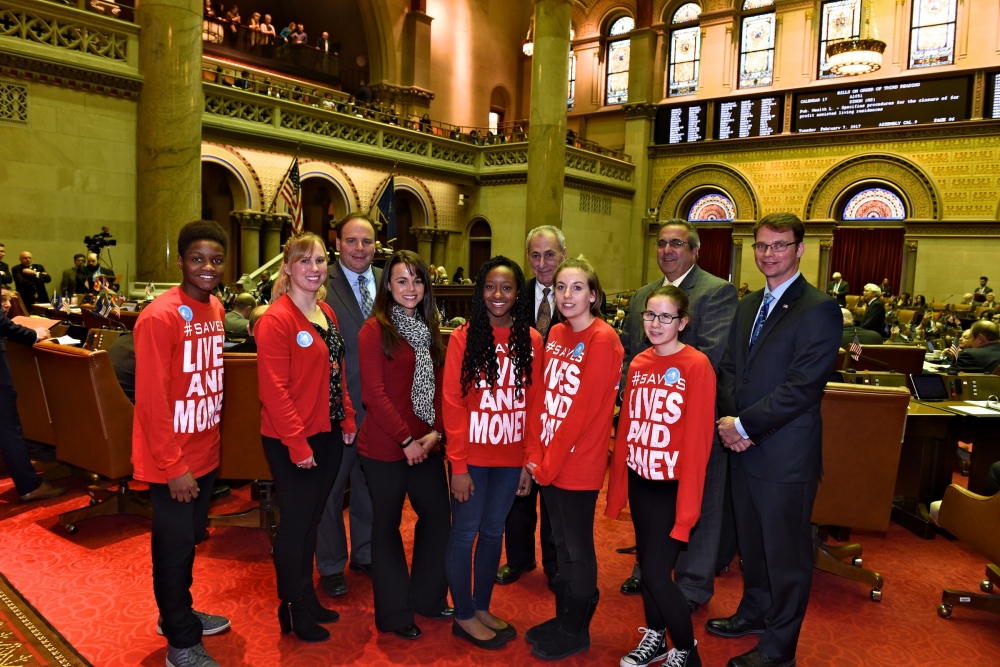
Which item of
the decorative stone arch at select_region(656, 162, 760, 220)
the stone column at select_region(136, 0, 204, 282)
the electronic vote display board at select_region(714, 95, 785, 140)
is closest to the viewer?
the stone column at select_region(136, 0, 204, 282)

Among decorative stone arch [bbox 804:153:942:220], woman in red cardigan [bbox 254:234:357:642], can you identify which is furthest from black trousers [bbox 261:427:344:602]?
decorative stone arch [bbox 804:153:942:220]

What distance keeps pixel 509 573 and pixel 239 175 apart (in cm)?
1168

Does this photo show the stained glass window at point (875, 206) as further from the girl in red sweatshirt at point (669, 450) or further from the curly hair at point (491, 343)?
the curly hair at point (491, 343)

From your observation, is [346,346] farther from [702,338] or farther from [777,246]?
[777,246]

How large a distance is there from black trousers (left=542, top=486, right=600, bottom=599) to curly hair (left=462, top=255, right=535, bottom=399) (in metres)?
0.45

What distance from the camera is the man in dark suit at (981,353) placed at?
5387mm

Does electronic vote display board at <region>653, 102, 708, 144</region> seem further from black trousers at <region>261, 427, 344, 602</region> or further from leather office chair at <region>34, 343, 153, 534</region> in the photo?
black trousers at <region>261, 427, 344, 602</region>

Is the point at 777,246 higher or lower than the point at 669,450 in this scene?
higher

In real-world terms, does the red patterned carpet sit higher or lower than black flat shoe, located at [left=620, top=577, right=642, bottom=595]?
lower

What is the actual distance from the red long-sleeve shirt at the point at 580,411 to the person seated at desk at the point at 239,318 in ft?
10.4

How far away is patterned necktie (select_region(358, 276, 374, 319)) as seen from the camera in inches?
128

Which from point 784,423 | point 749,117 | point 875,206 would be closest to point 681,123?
point 749,117

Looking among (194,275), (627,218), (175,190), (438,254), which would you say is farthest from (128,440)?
(627,218)

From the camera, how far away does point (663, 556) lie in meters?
2.34
